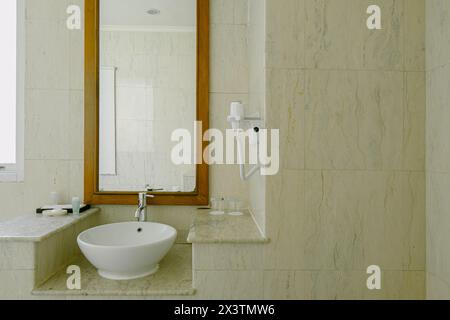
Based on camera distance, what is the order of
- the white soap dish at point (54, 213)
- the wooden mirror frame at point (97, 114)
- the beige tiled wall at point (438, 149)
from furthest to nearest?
the wooden mirror frame at point (97, 114) < the white soap dish at point (54, 213) < the beige tiled wall at point (438, 149)

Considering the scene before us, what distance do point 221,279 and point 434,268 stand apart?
0.79 metres

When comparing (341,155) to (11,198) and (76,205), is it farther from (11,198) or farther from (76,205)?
(11,198)

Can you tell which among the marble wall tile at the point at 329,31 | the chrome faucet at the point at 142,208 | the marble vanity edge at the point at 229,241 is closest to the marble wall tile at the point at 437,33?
the marble wall tile at the point at 329,31

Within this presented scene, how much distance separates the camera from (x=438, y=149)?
108 cm

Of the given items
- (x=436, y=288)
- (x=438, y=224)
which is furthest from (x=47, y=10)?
(x=436, y=288)

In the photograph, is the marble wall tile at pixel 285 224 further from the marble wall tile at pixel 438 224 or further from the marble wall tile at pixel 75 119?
the marble wall tile at pixel 75 119

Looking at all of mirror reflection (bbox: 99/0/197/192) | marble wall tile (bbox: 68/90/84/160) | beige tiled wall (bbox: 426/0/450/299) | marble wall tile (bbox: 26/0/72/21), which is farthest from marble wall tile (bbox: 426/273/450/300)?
marble wall tile (bbox: 26/0/72/21)

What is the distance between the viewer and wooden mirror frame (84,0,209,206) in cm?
158

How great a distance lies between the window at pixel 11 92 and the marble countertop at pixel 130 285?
0.73m

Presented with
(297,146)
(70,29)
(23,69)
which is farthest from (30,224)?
(297,146)

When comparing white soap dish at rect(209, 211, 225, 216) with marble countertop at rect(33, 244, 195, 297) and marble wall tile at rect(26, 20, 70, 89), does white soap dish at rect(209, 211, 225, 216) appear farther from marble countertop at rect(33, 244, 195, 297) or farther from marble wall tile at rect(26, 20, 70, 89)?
marble wall tile at rect(26, 20, 70, 89)

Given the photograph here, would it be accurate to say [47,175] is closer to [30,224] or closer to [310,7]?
[30,224]

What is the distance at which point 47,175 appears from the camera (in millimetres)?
1630

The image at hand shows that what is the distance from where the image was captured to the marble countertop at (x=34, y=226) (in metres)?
1.13
